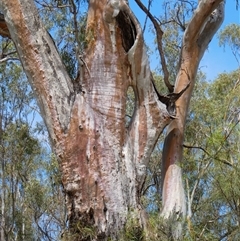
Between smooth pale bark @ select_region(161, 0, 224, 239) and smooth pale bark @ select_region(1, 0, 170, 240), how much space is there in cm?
38

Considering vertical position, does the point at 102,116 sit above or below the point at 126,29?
below

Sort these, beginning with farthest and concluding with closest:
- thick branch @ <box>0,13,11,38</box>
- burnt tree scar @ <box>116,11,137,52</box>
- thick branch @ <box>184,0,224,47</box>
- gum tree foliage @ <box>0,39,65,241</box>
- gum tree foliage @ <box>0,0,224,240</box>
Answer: gum tree foliage @ <box>0,39,65,241</box> → thick branch @ <box>184,0,224,47</box> → thick branch @ <box>0,13,11,38</box> → burnt tree scar @ <box>116,11,137,52</box> → gum tree foliage @ <box>0,0,224,240</box>

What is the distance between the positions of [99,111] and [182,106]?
105 cm

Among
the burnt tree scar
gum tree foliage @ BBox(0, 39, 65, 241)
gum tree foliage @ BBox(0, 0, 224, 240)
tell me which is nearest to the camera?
gum tree foliage @ BBox(0, 0, 224, 240)

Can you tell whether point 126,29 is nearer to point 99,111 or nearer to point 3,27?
point 99,111

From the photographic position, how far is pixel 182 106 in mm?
4559

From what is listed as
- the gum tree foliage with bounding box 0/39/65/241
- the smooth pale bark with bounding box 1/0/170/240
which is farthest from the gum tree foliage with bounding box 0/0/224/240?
the gum tree foliage with bounding box 0/39/65/241

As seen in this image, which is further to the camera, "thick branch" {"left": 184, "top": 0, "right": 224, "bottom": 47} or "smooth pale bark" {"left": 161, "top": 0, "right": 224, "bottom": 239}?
"thick branch" {"left": 184, "top": 0, "right": 224, "bottom": 47}

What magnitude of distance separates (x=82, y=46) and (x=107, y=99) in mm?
546

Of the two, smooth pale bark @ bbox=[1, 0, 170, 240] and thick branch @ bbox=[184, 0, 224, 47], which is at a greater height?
thick branch @ bbox=[184, 0, 224, 47]

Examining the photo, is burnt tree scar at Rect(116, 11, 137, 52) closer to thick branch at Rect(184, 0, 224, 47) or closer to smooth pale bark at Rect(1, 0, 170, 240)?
smooth pale bark at Rect(1, 0, 170, 240)

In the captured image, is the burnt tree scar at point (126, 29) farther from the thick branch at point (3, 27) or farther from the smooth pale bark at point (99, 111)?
the thick branch at point (3, 27)

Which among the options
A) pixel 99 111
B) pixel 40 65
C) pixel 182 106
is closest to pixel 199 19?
pixel 182 106

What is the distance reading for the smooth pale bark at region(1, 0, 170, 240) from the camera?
3.53 metres
